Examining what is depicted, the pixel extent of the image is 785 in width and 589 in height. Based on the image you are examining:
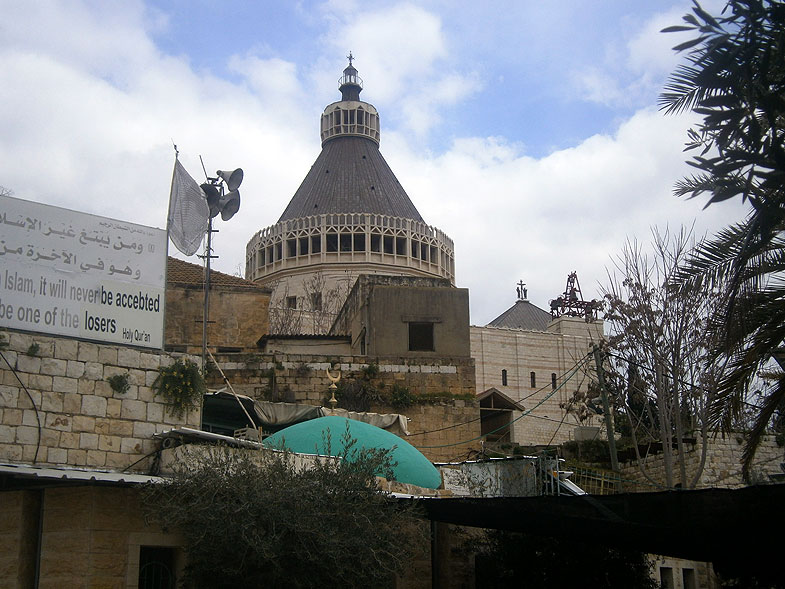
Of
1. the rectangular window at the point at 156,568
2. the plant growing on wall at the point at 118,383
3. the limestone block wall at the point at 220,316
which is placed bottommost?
the rectangular window at the point at 156,568

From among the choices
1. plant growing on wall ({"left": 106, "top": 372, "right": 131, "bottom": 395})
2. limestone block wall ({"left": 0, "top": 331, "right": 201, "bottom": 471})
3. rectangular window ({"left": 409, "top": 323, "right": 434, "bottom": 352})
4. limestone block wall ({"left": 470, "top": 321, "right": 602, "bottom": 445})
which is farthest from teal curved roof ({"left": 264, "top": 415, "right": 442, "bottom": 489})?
limestone block wall ({"left": 470, "top": 321, "right": 602, "bottom": 445})

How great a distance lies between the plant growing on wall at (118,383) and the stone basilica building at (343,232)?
46.8 m

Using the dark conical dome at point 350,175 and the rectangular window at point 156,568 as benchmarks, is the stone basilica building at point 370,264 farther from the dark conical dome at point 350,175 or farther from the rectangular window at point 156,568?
the rectangular window at point 156,568

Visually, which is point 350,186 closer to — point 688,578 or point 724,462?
point 724,462

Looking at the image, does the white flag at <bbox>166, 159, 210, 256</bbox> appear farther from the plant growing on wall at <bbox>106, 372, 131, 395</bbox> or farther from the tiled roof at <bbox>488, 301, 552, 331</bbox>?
the tiled roof at <bbox>488, 301, 552, 331</bbox>

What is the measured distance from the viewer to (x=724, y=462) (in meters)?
20.1

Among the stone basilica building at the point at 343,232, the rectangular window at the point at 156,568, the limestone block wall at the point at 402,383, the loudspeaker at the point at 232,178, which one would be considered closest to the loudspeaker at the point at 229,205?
the loudspeaker at the point at 232,178

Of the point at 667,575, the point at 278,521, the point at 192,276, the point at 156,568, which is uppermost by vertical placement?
the point at 192,276

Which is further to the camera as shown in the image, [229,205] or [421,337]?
[421,337]

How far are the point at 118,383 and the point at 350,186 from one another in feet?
188

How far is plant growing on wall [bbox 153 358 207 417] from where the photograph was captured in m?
11.9

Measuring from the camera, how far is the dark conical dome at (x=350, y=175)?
67625 millimetres

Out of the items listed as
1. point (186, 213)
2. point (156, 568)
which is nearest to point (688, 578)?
point (156, 568)

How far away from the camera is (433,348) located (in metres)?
24.9
